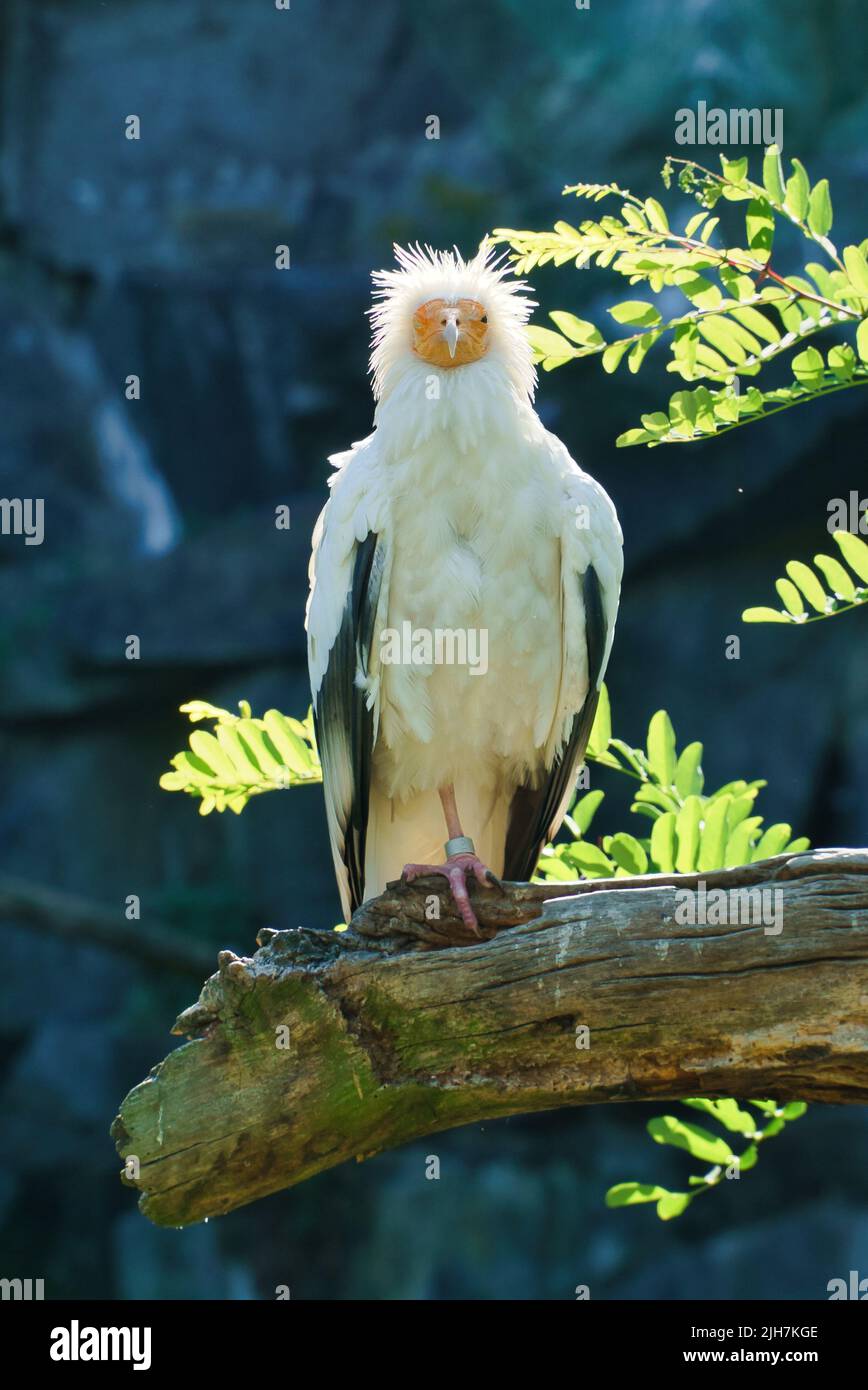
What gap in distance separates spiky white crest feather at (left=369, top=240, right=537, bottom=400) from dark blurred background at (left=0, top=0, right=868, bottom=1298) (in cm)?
653

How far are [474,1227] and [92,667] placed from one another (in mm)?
5698

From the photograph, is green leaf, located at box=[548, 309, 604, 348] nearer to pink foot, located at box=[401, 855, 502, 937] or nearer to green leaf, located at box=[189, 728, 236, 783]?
pink foot, located at box=[401, 855, 502, 937]

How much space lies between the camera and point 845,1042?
9.00ft

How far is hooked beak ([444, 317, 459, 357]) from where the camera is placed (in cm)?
407

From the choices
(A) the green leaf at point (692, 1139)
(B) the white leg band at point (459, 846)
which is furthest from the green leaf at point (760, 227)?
(A) the green leaf at point (692, 1139)

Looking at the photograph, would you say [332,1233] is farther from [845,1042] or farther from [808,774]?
[845,1042]

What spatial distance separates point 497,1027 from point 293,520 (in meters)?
9.16

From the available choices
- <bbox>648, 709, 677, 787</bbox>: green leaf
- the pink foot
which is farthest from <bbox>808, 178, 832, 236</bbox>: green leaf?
the pink foot

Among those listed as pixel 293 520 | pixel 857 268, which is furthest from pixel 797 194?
pixel 293 520

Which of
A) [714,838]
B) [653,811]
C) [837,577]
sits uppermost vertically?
[837,577]

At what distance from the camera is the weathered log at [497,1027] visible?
284 cm

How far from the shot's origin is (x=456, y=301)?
4250mm

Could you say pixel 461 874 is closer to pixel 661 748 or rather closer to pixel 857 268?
pixel 661 748

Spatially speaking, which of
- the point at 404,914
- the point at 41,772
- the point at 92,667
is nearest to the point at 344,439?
the point at 92,667
